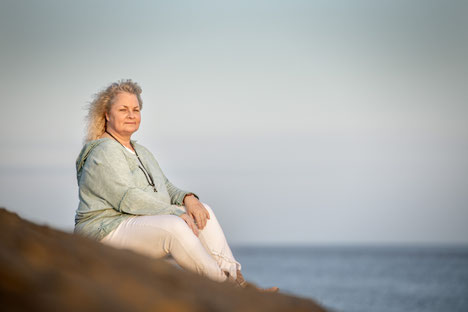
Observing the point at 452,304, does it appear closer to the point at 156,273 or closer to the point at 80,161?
the point at 80,161

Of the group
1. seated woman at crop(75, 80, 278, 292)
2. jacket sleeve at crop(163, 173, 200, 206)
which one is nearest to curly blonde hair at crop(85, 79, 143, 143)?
seated woman at crop(75, 80, 278, 292)

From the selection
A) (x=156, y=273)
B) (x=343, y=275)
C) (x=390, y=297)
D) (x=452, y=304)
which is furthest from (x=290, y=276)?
(x=156, y=273)

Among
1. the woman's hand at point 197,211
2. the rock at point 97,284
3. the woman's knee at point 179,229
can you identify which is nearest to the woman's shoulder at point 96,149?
the woman's hand at point 197,211

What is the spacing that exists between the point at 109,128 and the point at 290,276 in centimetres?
3969

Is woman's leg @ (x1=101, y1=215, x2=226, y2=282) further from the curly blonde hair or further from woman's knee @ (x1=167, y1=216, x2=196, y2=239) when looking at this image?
the curly blonde hair

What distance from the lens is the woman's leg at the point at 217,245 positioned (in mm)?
4930

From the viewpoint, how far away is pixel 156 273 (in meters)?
2.52

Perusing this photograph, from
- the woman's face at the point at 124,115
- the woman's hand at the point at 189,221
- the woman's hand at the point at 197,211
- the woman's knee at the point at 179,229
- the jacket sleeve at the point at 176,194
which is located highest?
the woman's face at the point at 124,115

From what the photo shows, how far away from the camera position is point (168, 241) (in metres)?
4.69

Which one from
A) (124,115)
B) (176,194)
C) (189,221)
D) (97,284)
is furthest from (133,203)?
(97,284)

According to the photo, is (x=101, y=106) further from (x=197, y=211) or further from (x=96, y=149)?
(x=197, y=211)

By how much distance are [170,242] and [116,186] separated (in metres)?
0.64

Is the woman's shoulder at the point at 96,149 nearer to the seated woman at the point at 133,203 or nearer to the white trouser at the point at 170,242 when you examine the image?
the seated woman at the point at 133,203

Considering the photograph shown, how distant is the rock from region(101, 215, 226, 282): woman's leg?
5.16ft
